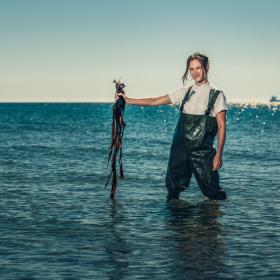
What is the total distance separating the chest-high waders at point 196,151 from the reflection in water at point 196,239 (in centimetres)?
45

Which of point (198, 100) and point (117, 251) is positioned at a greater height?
point (198, 100)

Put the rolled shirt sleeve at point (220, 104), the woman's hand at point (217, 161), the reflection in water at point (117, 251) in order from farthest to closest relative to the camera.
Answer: the woman's hand at point (217, 161), the rolled shirt sleeve at point (220, 104), the reflection in water at point (117, 251)

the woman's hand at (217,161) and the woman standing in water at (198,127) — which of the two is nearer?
the woman standing in water at (198,127)

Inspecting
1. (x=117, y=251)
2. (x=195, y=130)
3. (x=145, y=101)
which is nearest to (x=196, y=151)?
(x=195, y=130)

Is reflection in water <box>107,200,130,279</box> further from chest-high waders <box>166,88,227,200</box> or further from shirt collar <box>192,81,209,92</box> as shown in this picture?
shirt collar <box>192,81,209,92</box>

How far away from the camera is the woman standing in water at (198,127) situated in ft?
28.0

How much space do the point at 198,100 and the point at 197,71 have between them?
400 millimetres

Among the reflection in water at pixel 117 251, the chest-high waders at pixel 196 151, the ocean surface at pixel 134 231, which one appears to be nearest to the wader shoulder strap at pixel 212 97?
the chest-high waders at pixel 196 151

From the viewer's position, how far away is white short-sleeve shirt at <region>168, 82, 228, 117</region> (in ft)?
27.9

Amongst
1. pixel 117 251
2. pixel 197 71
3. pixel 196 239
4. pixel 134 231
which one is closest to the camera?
pixel 117 251

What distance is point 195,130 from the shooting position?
8.78 m

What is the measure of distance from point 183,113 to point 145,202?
2075 millimetres

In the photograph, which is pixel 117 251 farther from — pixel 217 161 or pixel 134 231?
pixel 217 161

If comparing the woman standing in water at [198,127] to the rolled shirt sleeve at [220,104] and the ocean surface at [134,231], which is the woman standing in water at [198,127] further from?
the ocean surface at [134,231]
